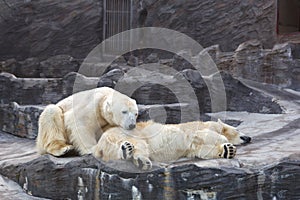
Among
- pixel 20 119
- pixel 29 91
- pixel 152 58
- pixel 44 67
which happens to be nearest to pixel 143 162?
pixel 20 119

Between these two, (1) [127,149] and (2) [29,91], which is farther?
(2) [29,91]

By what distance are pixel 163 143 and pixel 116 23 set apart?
11.5 meters

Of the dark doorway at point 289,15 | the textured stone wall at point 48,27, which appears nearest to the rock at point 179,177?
the textured stone wall at point 48,27

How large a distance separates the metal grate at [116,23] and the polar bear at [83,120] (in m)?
10.5

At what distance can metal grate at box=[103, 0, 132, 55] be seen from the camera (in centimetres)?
1493

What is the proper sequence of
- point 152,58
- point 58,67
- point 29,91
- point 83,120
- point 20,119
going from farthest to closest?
point 152,58
point 58,67
point 29,91
point 20,119
point 83,120

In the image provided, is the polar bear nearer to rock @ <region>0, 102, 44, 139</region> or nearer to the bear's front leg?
the bear's front leg

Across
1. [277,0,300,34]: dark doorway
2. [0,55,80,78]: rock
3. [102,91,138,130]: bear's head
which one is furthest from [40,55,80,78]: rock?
[277,0,300,34]: dark doorway

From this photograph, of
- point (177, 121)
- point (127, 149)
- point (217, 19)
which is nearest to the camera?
point (127, 149)

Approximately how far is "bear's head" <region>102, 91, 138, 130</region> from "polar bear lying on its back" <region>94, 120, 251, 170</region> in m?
0.07

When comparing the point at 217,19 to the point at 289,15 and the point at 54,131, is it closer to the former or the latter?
the point at 289,15

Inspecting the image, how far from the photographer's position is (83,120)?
4.18m

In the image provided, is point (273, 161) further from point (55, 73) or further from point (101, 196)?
point (55, 73)

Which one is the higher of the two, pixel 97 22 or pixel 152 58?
pixel 97 22
